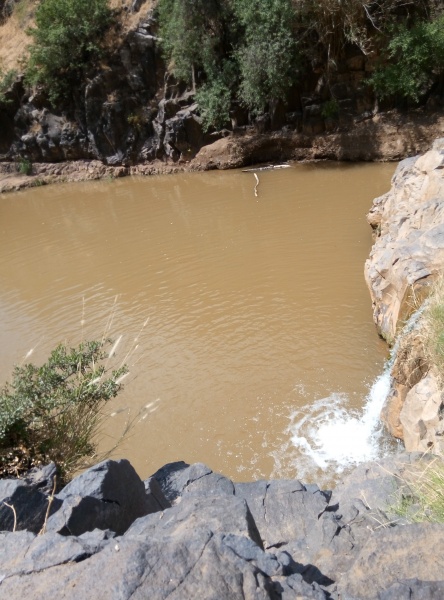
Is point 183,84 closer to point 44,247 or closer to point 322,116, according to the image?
point 322,116

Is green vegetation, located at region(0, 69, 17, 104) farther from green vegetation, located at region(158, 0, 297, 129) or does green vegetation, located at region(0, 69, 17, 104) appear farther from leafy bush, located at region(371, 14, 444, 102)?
leafy bush, located at region(371, 14, 444, 102)

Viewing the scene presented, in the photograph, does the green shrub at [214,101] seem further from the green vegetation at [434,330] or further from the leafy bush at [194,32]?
the green vegetation at [434,330]

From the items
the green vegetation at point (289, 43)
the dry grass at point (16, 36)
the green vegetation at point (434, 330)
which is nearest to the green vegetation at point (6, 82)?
the dry grass at point (16, 36)

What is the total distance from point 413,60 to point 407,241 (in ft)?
38.7

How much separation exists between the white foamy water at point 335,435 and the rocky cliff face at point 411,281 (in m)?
0.29

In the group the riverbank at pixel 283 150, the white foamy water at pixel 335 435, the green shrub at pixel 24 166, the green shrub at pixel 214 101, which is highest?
the green shrub at pixel 214 101

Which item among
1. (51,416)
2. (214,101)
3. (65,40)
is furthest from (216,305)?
(65,40)

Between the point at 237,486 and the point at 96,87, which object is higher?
the point at 96,87

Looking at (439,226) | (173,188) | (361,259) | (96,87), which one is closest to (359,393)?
(439,226)

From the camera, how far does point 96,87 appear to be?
21547 millimetres

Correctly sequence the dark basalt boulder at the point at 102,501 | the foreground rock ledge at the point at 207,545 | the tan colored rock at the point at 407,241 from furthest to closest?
the tan colored rock at the point at 407,241 < the dark basalt boulder at the point at 102,501 < the foreground rock ledge at the point at 207,545

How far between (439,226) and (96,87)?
18.5m

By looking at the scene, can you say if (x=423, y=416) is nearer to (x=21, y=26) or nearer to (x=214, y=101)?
(x=214, y=101)

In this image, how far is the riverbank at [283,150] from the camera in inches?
667
